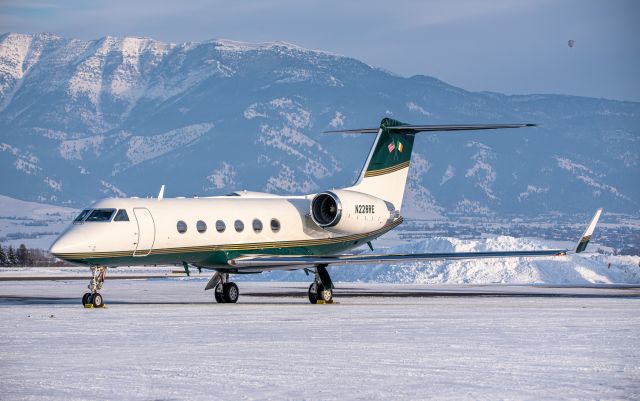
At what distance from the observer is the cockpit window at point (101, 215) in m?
31.2

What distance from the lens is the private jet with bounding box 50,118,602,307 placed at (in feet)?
102

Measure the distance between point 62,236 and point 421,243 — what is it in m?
30.5

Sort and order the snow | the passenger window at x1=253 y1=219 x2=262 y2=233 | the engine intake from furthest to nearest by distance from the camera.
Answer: the engine intake → the passenger window at x1=253 y1=219 x2=262 y2=233 → the snow

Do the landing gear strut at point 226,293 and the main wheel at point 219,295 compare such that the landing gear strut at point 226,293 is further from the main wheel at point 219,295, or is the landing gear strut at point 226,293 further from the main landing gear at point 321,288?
the main landing gear at point 321,288

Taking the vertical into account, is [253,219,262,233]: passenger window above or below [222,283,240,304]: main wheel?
above

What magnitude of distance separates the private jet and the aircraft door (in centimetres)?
3

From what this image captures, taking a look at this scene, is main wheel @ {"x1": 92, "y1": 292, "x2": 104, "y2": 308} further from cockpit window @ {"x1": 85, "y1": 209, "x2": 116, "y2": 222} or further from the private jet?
cockpit window @ {"x1": 85, "y1": 209, "x2": 116, "y2": 222}

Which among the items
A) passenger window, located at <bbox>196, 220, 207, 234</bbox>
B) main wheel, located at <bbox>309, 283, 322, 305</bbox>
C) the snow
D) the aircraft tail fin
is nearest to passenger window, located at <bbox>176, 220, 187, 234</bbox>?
passenger window, located at <bbox>196, 220, 207, 234</bbox>

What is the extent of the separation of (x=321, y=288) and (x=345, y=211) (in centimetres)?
275

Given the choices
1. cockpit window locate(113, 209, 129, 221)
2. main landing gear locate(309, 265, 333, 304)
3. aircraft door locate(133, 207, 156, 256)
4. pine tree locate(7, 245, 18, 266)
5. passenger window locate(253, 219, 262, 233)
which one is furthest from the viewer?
pine tree locate(7, 245, 18, 266)

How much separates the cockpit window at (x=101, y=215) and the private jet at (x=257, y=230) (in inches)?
1.0

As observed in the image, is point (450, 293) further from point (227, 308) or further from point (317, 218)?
point (227, 308)

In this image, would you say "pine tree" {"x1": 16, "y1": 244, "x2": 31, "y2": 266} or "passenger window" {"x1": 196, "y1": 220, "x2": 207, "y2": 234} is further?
"pine tree" {"x1": 16, "y1": 244, "x2": 31, "y2": 266}

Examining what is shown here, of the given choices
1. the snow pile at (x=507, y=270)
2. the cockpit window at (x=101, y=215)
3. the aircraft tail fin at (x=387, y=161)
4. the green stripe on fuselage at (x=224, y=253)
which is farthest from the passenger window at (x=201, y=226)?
the snow pile at (x=507, y=270)
